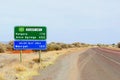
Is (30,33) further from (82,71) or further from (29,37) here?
(82,71)

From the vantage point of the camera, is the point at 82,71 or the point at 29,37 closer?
the point at 82,71

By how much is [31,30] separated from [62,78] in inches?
442

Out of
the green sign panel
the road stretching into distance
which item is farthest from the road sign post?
the road stretching into distance

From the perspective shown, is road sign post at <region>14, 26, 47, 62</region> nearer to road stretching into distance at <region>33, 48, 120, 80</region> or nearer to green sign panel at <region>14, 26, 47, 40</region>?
green sign panel at <region>14, 26, 47, 40</region>

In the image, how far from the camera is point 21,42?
1261 inches

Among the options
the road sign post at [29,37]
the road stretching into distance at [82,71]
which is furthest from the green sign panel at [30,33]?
the road stretching into distance at [82,71]

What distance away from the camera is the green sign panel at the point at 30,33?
1251 inches

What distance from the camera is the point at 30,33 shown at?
3219cm

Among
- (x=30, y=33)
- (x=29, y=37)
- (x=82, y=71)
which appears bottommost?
(x=82, y=71)

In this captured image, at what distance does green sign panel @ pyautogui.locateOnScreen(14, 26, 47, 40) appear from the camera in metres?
31.8

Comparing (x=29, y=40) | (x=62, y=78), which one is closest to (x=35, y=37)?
(x=29, y=40)

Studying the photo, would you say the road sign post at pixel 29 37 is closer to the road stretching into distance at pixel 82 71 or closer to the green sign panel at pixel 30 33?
the green sign panel at pixel 30 33

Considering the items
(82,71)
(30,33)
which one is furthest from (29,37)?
(82,71)

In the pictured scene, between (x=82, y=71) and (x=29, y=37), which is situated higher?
(x=29, y=37)
